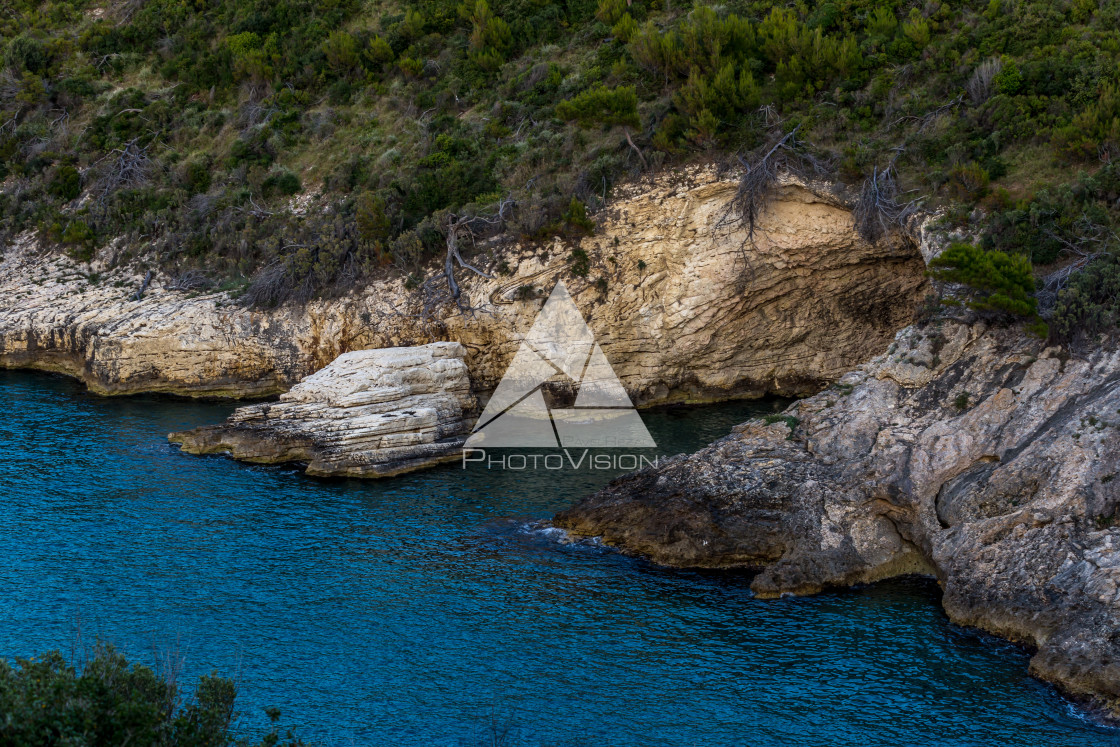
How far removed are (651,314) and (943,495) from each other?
1520 cm

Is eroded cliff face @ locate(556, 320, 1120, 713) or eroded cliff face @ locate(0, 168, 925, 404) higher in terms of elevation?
eroded cliff face @ locate(0, 168, 925, 404)

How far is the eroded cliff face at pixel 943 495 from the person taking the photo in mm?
18188

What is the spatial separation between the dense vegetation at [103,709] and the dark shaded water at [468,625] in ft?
13.1

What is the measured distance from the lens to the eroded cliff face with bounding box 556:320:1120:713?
716 inches

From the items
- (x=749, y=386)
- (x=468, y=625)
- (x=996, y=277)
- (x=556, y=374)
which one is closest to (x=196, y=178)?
(x=556, y=374)

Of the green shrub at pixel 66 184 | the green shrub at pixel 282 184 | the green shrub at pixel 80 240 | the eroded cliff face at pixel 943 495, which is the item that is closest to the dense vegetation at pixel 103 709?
the eroded cliff face at pixel 943 495

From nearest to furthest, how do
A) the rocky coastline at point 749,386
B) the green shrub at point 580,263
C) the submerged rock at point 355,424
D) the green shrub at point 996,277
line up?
the rocky coastline at point 749,386, the green shrub at point 996,277, the submerged rock at point 355,424, the green shrub at point 580,263

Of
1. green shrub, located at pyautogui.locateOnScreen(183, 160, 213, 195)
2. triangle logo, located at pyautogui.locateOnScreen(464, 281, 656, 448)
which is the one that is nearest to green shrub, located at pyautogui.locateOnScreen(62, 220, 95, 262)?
green shrub, located at pyautogui.locateOnScreen(183, 160, 213, 195)

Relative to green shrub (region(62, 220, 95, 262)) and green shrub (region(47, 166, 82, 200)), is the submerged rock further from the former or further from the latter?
green shrub (region(47, 166, 82, 200))

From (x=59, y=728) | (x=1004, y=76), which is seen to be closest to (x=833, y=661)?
(x=59, y=728)

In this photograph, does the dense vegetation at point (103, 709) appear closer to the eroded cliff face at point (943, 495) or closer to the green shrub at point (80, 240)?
the eroded cliff face at point (943, 495)

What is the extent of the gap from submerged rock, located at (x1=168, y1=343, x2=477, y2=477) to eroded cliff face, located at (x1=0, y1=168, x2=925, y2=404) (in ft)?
13.6

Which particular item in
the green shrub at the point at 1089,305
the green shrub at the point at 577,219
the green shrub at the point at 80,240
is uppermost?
the green shrub at the point at 577,219

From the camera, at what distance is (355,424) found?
29.9 meters
